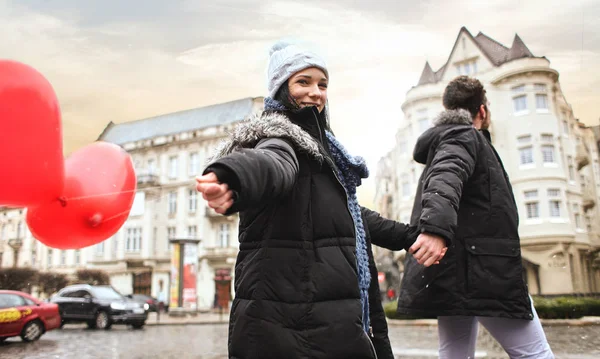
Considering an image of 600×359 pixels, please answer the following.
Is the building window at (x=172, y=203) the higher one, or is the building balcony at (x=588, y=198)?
the building window at (x=172, y=203)

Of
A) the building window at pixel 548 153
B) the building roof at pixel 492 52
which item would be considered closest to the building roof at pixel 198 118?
the building roof at pixel 492 52

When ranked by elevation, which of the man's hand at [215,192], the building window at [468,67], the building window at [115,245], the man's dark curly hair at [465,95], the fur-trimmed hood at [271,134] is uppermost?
the building window at [468,67]

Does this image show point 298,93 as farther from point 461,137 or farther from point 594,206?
point 594,206

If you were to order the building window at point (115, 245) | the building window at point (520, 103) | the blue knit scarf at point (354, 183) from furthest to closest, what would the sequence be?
1. the building window at point (115, 245)
2. the building window at point (520, 103)
3. the blue knit scarf at point (354, 183)

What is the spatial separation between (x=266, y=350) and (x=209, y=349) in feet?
23.4

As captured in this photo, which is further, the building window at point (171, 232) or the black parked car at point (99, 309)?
the building window at point (171, 232)

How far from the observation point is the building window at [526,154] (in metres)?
24.6

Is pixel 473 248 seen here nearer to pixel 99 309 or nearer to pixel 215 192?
pixel 215 192

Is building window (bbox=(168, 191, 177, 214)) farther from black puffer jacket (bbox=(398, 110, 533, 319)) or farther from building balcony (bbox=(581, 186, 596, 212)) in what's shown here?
black puffer jacket (bbox=(398, 110, 533, 319))


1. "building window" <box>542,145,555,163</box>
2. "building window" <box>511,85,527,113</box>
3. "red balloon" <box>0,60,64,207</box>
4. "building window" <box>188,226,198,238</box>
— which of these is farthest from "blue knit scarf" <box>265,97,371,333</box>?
"building window" <box>188,226,198,238</box>

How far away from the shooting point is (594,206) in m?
22.9

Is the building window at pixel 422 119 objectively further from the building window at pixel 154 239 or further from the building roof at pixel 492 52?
the building window at pixel 154 239

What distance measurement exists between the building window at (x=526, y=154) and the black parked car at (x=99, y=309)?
18707mm

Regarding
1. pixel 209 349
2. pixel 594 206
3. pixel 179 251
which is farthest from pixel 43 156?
pixel 594 206
